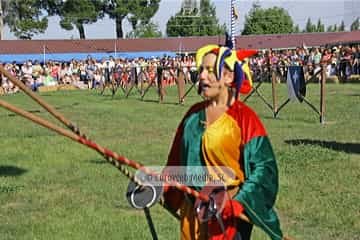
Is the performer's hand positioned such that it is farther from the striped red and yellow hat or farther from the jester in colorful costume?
the striped red and yellow hat

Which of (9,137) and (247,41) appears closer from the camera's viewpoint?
(9,137)

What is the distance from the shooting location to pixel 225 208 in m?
3.50

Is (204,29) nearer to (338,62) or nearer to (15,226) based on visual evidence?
(338,62)

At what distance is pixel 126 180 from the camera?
9055mm

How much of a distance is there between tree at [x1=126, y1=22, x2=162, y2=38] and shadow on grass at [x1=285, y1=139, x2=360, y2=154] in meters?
66.2

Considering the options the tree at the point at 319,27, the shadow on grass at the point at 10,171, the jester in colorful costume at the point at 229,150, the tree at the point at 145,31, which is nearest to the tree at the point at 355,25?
the tree at the point at 319,27

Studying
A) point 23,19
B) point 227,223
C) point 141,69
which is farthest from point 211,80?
point 23,19

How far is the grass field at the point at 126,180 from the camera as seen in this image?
22.4 ft

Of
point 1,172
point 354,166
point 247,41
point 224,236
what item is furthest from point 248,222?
point 247,41

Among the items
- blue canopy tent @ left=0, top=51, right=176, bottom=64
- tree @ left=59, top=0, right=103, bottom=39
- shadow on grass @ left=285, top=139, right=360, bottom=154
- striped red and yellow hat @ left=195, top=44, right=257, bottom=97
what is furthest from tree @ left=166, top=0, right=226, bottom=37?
striped red and yellow hat @ left=195, top=44, right=257, bottom=97

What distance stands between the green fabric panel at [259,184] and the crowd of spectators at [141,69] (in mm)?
21247

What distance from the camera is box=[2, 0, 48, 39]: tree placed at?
66625 mm

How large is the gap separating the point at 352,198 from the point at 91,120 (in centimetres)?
1076

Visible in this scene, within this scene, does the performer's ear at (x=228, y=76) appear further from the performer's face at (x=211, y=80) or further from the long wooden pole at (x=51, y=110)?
the long wooden pole at (x=51, y=110)
